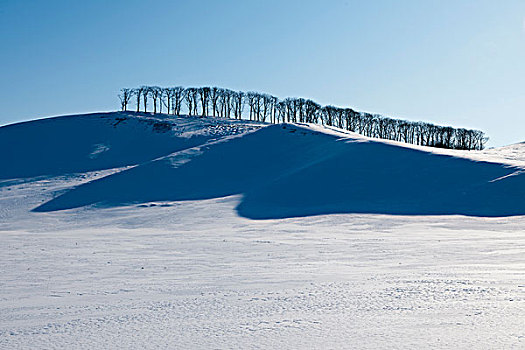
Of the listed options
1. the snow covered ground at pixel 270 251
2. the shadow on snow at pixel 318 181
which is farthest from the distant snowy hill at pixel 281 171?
the snow covered ground at pixel 270 251

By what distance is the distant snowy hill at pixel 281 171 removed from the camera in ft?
71.4

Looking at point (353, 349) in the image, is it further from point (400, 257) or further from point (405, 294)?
point (400, 257)

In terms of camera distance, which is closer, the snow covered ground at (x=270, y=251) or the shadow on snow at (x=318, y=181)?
the snow covered ground at (x=270, y=251)

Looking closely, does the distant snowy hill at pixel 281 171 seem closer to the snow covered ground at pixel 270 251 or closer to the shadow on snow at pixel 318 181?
the shadow on snow at pixel 318 181

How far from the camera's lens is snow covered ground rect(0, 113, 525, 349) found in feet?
15.5

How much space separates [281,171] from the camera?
29.5 m

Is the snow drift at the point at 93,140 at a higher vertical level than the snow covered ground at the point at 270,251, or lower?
higher

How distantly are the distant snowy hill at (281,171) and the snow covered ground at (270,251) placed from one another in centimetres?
16

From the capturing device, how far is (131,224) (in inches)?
747

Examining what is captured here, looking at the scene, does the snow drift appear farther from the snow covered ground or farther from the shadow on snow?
the shadow on snow

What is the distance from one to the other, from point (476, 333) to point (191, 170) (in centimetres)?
2682

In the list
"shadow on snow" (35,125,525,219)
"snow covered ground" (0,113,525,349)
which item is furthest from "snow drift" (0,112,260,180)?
"shadow on snow" (35,125,525,219)

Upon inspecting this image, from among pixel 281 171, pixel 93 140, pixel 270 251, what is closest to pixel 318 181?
pixel 281 171

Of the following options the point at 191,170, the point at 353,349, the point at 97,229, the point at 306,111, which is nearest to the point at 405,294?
the point at 353,349
